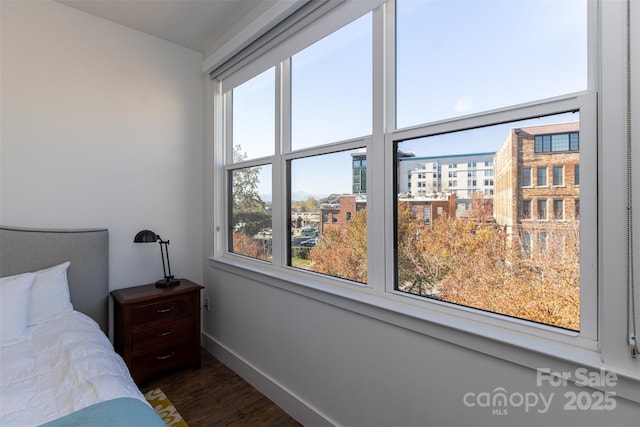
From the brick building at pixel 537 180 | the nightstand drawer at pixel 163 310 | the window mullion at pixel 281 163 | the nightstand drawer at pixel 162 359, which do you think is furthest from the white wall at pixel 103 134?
the brick building at pixel 537 180

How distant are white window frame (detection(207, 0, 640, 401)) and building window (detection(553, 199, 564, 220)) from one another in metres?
0.07

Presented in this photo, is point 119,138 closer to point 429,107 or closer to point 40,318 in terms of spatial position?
point 40,318

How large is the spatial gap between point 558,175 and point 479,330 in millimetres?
640

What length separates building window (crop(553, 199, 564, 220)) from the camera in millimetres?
1080

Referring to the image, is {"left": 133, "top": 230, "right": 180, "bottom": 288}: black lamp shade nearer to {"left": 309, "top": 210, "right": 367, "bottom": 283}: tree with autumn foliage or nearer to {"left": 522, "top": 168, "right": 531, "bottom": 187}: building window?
{"left": 309, "top": 210, "right": 367, "bottom": 283}: tree with autumn foliage

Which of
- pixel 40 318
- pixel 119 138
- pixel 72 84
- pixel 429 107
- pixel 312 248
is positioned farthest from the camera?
pixel 119 138

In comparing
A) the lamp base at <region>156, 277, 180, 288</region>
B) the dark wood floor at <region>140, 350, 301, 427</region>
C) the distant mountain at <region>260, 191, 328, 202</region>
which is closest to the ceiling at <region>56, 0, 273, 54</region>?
the distant mountain at <region>260, 191, 328, 202</region>

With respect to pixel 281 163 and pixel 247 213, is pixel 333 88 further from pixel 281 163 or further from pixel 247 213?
pixel 247 213

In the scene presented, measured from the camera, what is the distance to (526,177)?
3.77 ft

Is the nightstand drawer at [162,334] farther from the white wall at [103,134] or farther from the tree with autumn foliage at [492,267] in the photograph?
the tree with autumn foliage at [492,267]

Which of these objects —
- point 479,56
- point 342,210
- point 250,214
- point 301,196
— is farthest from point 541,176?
point 250,214

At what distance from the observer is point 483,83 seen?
1.26 metres

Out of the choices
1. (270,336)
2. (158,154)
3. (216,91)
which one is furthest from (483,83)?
(158,154)

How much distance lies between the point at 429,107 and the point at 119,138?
2431 mm
